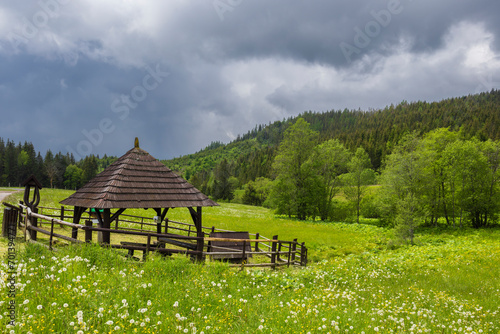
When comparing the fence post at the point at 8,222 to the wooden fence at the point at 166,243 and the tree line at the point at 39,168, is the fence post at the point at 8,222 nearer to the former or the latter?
the wooden fence at the point at 166,243

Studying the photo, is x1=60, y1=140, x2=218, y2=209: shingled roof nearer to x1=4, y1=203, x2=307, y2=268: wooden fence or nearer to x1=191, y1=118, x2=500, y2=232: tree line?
x1=4, y1=203, x2=307, y2=268: wooden fence

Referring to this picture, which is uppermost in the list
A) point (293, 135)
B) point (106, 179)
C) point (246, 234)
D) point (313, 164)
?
point (293, 135)

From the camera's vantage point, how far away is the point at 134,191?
38.5 feet

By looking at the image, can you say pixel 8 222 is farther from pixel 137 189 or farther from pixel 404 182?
pixel 404 182

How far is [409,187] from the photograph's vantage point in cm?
2909

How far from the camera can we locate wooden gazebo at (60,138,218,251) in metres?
11.0

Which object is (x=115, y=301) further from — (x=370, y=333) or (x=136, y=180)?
(x=136, y=180)

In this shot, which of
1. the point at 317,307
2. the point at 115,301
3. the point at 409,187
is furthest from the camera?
the point at 409,187

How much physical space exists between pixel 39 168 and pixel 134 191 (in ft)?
366

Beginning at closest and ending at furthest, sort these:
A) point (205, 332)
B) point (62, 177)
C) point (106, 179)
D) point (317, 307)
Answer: point (205, 332), point (317, 307), point (106, 179), point (62, 177)

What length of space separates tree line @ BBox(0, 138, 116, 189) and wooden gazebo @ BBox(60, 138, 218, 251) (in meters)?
100

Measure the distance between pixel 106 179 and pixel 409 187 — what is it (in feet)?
95.4

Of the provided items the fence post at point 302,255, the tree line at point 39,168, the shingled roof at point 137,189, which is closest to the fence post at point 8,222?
the shingled roof at point 137,189

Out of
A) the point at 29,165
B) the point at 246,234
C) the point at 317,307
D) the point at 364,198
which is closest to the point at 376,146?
the point at 364,198
